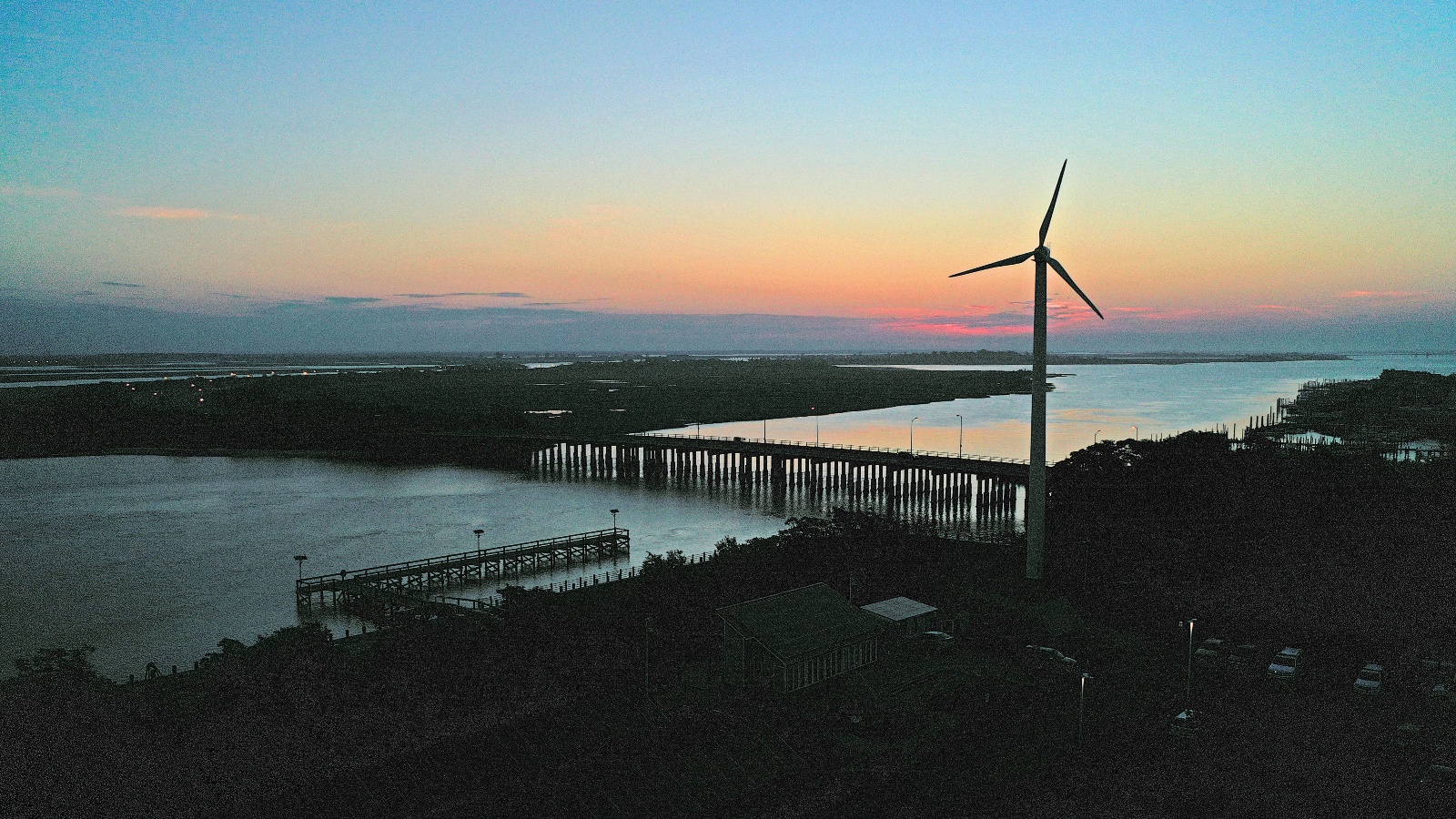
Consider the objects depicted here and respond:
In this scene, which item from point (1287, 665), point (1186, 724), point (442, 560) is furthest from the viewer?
point (442, 560)

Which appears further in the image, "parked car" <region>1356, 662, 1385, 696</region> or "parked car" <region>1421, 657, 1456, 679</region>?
"parked car" <region>1421, 657, 1456, 679</region>

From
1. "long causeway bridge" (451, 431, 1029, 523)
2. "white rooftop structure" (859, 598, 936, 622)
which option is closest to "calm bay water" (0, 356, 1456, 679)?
"long causeway bridge" (451, 431, 1029, 523)

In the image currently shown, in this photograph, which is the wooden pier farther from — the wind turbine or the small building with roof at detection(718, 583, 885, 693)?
the wind turbine

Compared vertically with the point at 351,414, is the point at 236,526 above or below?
below

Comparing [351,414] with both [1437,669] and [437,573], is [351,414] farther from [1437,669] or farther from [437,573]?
[1437,669]

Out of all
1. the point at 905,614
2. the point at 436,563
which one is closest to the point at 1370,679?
the point at 905,614

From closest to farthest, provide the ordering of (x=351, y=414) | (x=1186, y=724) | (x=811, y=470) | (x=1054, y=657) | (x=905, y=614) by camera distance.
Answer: (x=1186, y=724) < (x=1054, y=657) < (x=905, y=614) < (x=811, y=470) < (x=351, y=414)

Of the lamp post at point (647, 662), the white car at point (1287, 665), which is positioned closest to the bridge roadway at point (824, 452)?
the white car at point (1287, 665)

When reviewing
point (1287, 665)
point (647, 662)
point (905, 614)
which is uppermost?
point (905, 614)
